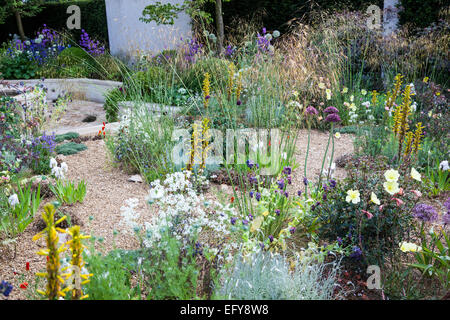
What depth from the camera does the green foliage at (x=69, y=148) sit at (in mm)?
4496

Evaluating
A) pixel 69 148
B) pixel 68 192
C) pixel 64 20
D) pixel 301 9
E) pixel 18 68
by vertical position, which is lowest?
pixel 68 192

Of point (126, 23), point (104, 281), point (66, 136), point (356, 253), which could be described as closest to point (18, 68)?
point (126, 23)

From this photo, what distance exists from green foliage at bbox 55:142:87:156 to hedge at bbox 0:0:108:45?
25.6ft

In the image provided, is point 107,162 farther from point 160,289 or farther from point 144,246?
point 160,289

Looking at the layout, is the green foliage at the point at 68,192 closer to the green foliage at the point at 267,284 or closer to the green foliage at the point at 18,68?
the green foliage at the point at 267,284

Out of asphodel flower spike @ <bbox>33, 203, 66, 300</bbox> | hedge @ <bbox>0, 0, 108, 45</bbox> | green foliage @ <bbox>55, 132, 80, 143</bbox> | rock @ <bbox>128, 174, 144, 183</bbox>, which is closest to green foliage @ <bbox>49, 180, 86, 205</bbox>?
rock @ <bbox>128, 174, 144, 183</bbox>

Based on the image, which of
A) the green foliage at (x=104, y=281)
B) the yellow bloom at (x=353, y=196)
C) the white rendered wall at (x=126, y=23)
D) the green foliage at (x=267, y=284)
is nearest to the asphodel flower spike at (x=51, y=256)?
the green foliage at (x=104, y=281)

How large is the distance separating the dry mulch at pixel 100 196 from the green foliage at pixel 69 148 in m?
0.06

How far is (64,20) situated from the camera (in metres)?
13.4

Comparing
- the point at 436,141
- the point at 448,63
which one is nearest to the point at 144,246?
the point at 436,141

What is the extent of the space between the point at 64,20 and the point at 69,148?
415 inches

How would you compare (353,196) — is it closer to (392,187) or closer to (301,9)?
(392,187)

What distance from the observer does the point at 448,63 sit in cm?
701

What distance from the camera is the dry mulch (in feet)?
8.08
